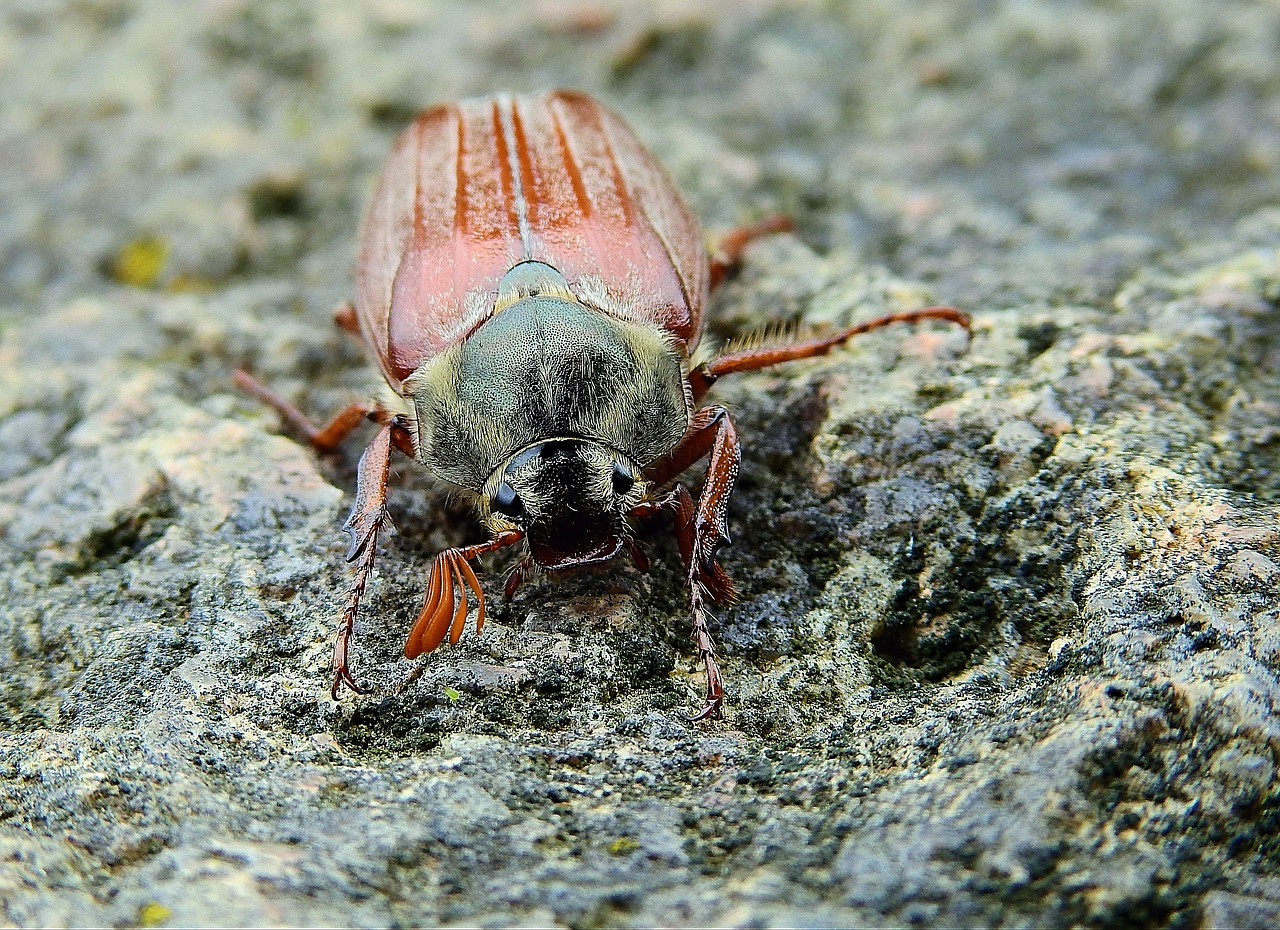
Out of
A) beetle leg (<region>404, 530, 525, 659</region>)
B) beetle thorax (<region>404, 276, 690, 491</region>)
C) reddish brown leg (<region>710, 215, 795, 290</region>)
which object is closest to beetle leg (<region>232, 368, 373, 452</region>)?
beetle thorax (<region>404, 276, 690, 491</region>)

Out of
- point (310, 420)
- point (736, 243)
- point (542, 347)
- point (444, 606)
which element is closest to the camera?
point (444, 606)

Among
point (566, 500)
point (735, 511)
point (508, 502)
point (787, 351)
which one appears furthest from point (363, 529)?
point (787, 351)

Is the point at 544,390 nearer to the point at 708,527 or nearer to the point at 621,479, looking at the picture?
the point at 621,479

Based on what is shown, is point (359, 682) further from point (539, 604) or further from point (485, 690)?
point (539, 604)

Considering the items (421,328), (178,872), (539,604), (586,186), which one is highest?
(586,186)

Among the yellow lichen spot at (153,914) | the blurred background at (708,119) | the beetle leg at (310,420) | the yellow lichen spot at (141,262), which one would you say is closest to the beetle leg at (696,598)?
the beetle leg at (310,420)

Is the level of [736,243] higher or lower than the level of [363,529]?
higher

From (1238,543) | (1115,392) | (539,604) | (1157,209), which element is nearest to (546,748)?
(539,604)

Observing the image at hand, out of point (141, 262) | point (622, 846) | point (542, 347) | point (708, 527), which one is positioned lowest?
point (622, 846)
